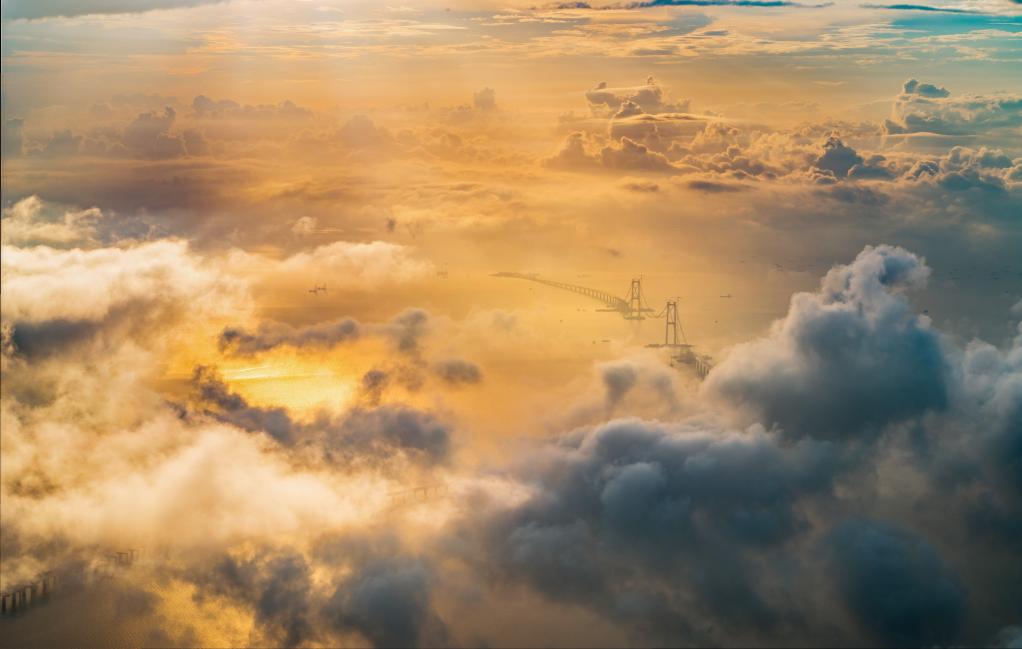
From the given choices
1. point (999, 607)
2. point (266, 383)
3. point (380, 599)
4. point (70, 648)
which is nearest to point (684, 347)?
point (266, 383)

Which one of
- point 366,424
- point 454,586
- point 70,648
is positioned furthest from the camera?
point 366,424

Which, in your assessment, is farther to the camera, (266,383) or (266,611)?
(266,383)

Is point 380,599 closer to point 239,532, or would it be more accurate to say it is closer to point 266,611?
point 266,611

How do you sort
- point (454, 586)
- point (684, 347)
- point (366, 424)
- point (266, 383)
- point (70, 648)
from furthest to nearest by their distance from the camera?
point (684, 347) → point (266, 383) → point (366, 424) → point (454, 586) → point (70, 648)

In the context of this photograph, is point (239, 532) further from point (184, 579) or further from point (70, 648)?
point (70, 648)

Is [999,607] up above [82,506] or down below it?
below

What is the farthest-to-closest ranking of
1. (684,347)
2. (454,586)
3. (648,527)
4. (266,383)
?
(684,347), (266,383), (648,527), (454,586)

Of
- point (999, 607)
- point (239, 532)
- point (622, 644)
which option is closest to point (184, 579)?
point (239, 532)

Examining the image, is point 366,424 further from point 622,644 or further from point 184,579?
point 622,644

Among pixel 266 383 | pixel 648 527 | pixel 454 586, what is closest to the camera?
pixel 454 586
